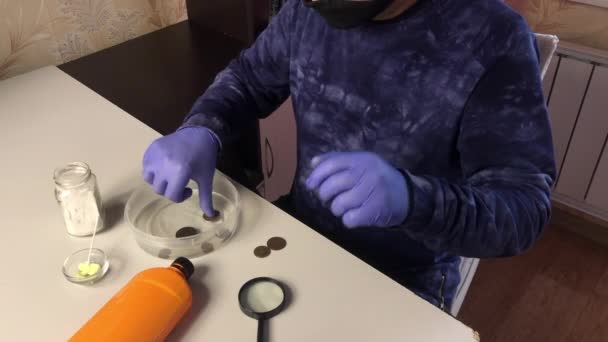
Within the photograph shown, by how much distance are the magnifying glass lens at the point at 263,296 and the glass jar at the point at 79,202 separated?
0.83 feet

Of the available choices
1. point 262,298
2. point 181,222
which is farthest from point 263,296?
point 181,222

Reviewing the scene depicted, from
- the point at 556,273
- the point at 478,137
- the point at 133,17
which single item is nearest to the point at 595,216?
the point at 556,273

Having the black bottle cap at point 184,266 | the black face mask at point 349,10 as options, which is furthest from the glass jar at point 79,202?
the black face mask at point 349,10

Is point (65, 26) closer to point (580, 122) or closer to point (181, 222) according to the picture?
point (181, 222)

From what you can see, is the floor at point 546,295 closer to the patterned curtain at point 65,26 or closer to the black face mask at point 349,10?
the black face mask at point 349,10


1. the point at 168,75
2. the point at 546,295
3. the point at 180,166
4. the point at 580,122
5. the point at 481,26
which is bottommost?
the point at 546,295

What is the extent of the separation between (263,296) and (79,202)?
0.30 meters

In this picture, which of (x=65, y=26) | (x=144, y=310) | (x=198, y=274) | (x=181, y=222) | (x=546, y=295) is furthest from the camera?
(x=546, y=295)

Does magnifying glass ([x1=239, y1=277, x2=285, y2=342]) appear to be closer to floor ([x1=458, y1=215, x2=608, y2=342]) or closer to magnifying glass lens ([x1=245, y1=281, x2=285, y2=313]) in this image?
magnifying glass lens ([x1=245, y1=281, x2=285, y2=313])

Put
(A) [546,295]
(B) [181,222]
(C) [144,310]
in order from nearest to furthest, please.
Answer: (C) [144,310] → (B) [181,222] → (A) [546,295]

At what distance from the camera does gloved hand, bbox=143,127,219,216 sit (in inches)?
29.2

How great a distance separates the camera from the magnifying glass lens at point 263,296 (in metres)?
0.63

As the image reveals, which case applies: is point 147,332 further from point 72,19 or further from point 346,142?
point 72,19

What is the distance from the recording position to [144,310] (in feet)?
1.92
